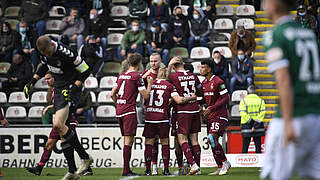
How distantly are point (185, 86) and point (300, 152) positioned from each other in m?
7.18

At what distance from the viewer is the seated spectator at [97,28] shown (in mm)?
20547

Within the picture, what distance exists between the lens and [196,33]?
2038cm

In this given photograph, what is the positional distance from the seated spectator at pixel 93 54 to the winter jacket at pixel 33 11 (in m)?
Answer: 2.53

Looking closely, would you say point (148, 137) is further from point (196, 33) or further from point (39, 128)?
point (196, 33)

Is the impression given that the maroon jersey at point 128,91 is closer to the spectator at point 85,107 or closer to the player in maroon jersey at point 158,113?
the player in maroon jersey at point 158,113

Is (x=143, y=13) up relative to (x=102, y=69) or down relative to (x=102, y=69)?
up

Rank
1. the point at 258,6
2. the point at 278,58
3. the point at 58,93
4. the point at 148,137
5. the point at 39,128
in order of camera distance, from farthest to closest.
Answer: the point at 258,6 → the point at 39,128 → the point at 148,137 → the point at 58,93 → the point at 278,58

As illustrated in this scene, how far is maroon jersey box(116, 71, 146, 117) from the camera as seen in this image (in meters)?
11.5

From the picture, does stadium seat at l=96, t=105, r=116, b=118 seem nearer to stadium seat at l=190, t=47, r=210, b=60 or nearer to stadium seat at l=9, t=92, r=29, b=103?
stadium seat at l=9, t=92, r=29, b=103

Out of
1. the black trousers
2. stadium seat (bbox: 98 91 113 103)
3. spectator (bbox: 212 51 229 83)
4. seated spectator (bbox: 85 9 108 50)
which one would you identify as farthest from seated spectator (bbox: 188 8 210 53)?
the black trousers

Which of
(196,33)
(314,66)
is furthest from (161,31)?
(314,66)

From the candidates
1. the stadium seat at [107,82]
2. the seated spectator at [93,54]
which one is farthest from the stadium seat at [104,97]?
the seated spectator at [93,54]

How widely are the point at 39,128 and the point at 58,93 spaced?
7.06 metres

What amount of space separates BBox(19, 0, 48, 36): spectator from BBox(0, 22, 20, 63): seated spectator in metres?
0.94
